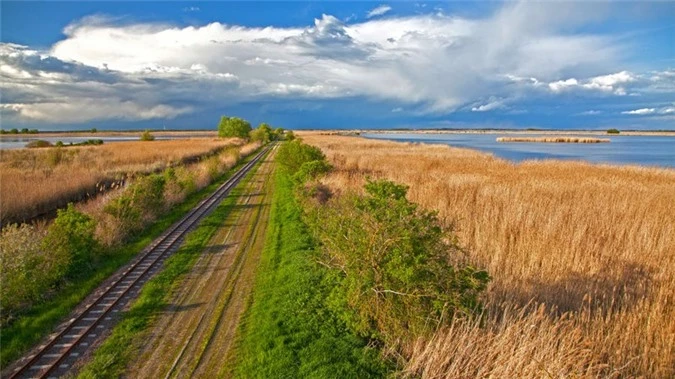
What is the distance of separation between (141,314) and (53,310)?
6.46 feet

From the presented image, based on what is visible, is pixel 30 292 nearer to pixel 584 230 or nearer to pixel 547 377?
pixel 547 377

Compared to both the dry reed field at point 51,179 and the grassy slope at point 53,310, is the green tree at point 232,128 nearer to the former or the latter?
the dry reed field at point 51,179

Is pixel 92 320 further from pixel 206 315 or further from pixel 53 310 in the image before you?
pixel 206 315

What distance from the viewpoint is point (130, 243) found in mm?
14664

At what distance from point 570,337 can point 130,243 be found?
45.5ft

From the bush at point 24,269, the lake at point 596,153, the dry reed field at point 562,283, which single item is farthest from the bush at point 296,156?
the lake at point 596,153

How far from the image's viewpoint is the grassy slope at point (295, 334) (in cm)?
676


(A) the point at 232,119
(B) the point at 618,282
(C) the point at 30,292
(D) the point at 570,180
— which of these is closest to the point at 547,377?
(B) the point at 618,282

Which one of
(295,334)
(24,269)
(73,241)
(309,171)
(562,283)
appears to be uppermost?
(309,171)

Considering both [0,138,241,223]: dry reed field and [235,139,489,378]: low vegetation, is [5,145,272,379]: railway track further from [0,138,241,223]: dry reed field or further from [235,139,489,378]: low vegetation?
[0,138,241,223]: dry reed field

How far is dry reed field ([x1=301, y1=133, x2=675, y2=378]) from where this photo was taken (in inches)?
236

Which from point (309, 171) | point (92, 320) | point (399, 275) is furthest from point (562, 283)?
point (309, 171)

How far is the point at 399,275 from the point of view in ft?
22.6

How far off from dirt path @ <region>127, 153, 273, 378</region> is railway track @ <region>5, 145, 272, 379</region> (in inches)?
43.1
